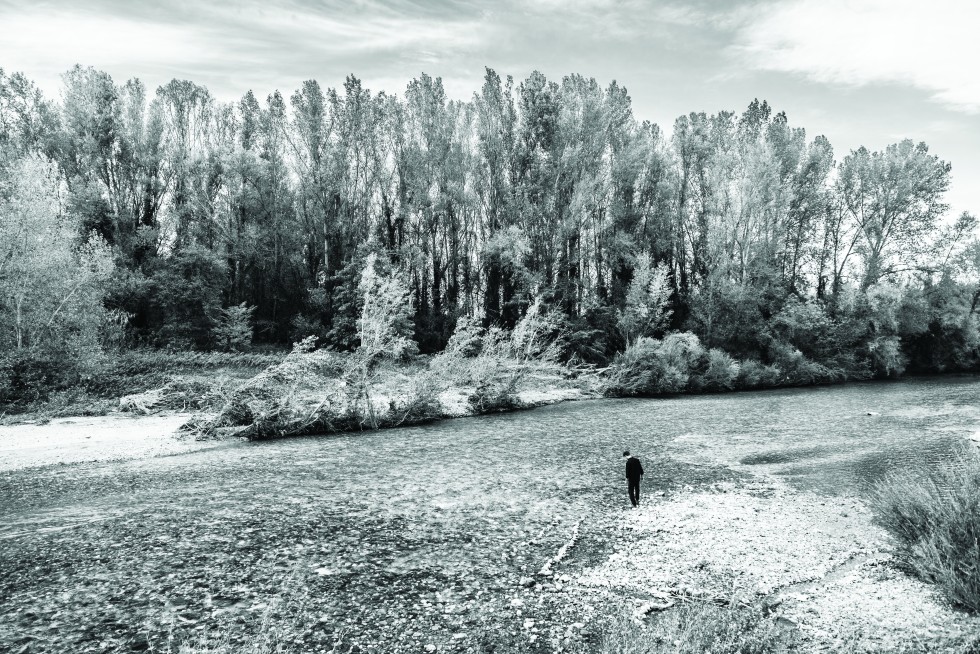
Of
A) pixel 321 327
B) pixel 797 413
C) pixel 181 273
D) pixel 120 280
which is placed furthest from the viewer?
pixel 321 327

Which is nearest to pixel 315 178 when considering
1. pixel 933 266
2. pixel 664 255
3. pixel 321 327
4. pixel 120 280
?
pixel 321 327

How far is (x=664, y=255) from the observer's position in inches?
1900

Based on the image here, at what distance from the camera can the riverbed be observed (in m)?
7.52

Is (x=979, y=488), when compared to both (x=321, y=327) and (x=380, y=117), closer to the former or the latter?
(x=321, y=327)

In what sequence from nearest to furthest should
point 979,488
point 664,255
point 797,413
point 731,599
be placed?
point 731,599, point 979,488, point 797,413, point 664,255

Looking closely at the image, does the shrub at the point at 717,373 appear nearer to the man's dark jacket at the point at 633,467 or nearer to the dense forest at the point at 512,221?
the dense forest at the point at 512,221

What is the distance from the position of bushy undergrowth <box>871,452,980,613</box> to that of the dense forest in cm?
2535

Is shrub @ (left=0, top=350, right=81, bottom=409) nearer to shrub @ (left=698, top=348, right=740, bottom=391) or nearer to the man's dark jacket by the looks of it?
the man's dark jacket

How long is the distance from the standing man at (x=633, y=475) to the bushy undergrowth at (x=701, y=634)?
391 cm

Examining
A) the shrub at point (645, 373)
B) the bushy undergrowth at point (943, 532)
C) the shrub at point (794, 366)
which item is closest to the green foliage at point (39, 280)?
the shrub at point (645, 373)

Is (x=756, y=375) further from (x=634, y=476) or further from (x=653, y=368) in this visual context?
(x=634, y=476)

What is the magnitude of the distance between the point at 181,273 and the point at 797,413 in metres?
37.9

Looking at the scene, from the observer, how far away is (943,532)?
27.5 feet

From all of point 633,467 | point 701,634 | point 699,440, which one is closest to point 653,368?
point 699,440
